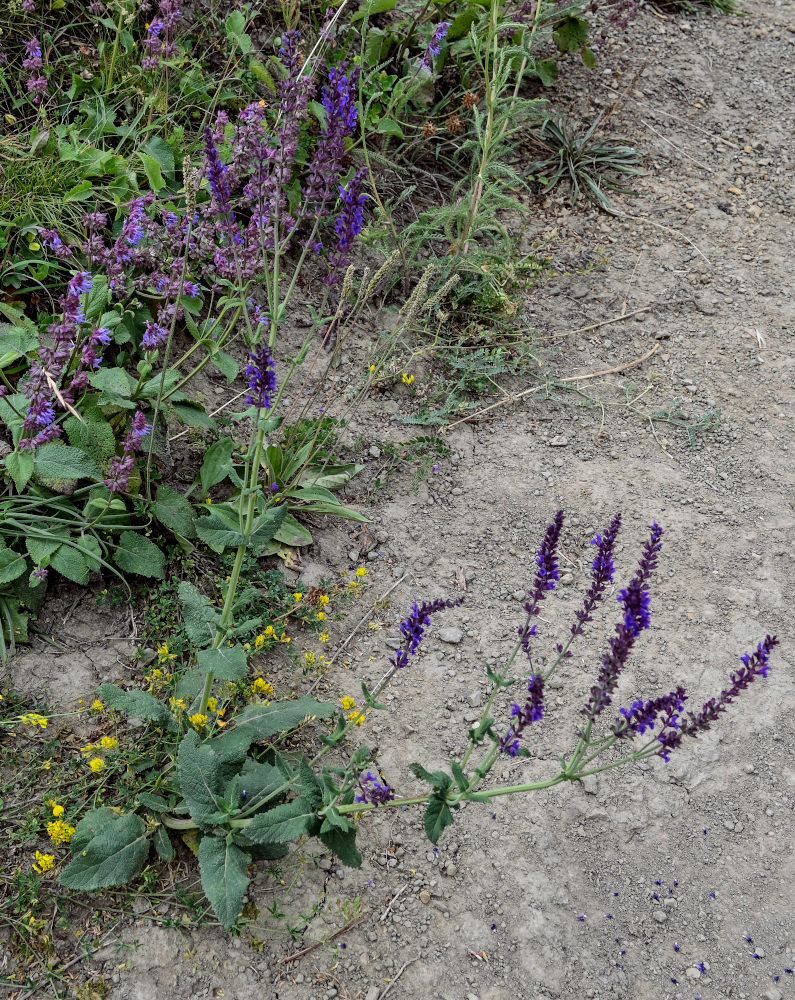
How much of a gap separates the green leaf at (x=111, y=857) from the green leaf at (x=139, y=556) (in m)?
0.83

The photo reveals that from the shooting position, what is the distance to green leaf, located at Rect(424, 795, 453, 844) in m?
1.95

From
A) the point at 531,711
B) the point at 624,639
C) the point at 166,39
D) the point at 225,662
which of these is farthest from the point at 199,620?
the point at 166,39

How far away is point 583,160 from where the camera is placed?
16.0ft

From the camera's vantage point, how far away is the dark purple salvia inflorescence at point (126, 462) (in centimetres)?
265

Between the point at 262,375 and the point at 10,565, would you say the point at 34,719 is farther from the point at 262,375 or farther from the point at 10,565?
the point at 262,375

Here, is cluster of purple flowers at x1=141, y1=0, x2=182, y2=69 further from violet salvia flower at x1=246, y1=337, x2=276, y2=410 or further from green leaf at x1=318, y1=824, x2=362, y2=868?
green leaf at x1=318, y1=824, x2=362, y2=868

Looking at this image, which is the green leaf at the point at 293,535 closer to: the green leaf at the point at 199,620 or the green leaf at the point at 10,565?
the green leaf at the point at 199,620

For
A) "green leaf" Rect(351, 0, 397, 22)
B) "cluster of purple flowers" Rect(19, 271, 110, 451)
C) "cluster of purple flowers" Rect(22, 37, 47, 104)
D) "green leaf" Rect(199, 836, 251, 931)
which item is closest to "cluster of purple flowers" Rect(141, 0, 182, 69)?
"cluster of purple flowers" Rect(22, 37, 47, 104)

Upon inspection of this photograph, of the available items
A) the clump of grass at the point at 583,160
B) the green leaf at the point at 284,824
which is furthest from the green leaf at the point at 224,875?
the clump of grass at the point at 583,160

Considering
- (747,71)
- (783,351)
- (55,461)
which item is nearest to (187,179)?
(55,461)

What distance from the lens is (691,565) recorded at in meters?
3.31

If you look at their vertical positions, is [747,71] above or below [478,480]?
above

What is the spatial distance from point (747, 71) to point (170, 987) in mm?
6156

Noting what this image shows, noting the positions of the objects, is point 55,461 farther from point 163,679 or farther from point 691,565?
point 691,565
